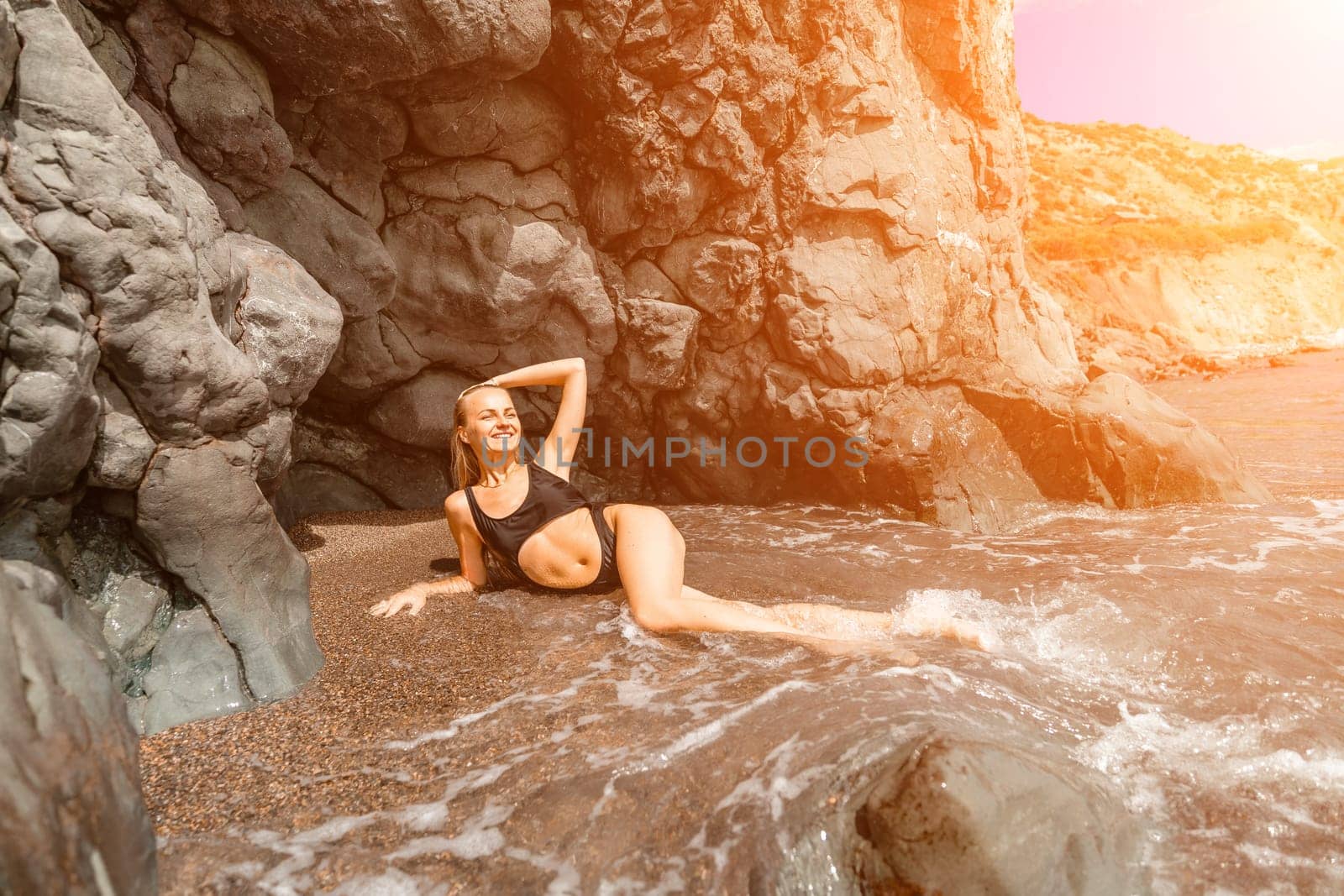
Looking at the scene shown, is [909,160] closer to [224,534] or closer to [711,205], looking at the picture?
[711,205]

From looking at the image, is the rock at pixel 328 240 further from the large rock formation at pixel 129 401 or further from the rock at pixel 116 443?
A: the rock at pixel 116 443

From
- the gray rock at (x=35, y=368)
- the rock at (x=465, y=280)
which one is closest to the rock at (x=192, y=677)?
the gray rock at (x=35, y=368)

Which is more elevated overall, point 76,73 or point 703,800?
point 76,73

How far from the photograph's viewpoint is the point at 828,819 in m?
2.09

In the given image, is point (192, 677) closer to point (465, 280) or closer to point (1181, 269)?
point (465, 280)

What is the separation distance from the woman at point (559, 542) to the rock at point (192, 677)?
95cm

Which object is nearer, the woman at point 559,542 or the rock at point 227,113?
the woman at point 559,542

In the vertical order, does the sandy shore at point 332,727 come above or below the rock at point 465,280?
below

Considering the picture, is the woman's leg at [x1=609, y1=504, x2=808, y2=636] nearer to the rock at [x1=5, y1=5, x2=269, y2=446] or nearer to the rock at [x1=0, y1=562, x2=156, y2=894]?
the rock at [x1=5, y1=5, x2=269, y2=446]

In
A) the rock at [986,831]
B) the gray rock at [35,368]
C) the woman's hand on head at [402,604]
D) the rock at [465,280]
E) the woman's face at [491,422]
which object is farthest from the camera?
the rock at [465,280]

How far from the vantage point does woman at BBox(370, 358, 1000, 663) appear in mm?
3547

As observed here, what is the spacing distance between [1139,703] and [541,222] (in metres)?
5.07

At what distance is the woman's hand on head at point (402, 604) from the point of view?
385 cm

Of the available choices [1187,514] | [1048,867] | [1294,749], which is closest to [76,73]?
[1048,867]
